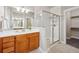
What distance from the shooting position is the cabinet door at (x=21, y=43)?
5.99ft

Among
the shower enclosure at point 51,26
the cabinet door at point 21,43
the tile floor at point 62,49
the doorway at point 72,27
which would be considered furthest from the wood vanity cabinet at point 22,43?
the doorway at point 72,27

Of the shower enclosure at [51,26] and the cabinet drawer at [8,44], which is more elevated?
the shower enclosure at [51,26]

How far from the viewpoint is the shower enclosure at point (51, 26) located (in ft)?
6.16

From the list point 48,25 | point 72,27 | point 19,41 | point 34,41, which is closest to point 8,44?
point 19,41

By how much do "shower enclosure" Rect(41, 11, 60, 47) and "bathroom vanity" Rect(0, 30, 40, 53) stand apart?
178 mm

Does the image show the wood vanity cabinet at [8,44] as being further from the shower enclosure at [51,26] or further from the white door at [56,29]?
the white door at [56,29]

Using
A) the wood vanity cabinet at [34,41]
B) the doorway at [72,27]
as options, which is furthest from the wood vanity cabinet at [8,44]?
the doorway at [72,27]

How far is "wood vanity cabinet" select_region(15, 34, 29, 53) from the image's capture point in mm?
1826

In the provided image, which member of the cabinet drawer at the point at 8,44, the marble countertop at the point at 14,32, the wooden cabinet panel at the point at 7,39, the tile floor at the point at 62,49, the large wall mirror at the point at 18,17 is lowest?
the tile floor at the point at 62,49

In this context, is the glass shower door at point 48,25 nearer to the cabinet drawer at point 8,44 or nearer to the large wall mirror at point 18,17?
the large wall mirror at point 18,17

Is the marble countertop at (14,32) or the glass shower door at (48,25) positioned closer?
the marble countertop at (14,32)
